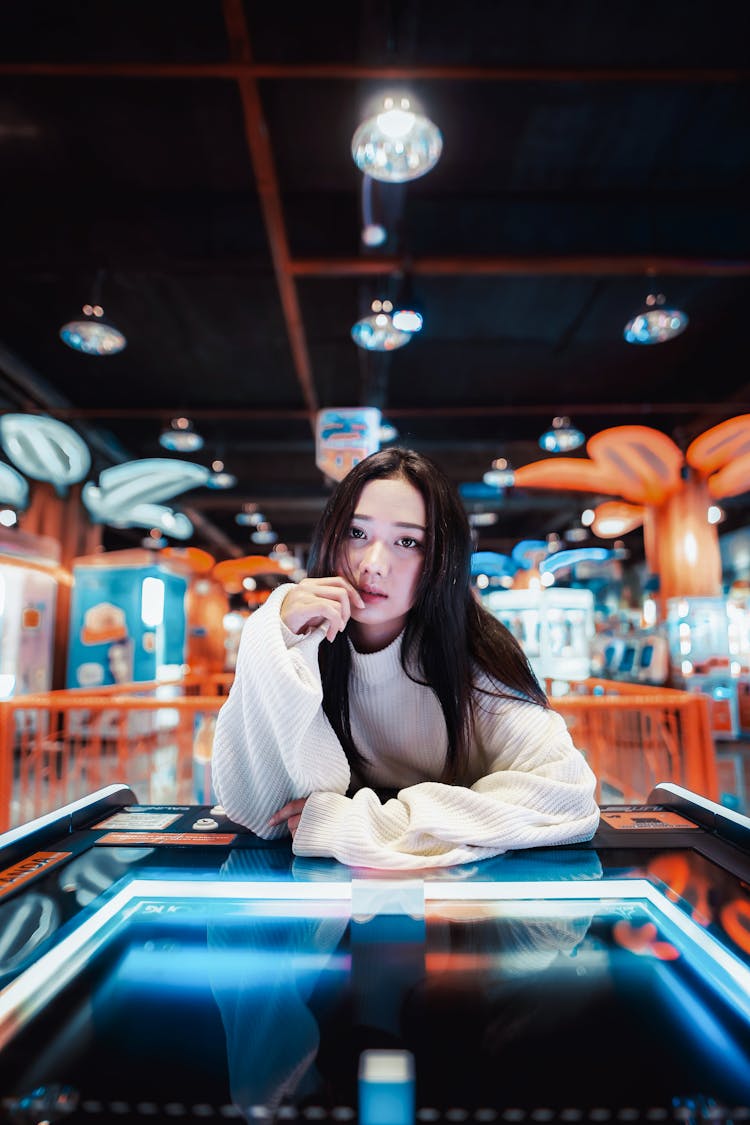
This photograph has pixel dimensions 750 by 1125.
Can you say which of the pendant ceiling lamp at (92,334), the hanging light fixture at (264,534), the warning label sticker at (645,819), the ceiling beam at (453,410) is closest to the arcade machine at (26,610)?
the ceiling beam at (453,410)

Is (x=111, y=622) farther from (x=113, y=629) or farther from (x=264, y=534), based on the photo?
(x=264, y=534)

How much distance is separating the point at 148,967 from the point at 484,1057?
35 cm

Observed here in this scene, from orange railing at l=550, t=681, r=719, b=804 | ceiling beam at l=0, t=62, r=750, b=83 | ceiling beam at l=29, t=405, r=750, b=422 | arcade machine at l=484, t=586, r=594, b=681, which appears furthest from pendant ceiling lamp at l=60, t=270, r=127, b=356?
arcade machine at l=484, t=586, r=594, b=681

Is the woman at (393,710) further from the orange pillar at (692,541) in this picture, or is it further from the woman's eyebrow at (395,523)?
the orange pillar at (692,541)

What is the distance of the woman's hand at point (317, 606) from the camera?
1092 millimetres

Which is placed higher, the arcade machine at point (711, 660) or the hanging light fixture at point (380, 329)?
the hanging light fixture at point (380, 329)

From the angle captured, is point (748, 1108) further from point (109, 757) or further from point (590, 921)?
point (109, 757)

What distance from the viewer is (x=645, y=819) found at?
1147 mm

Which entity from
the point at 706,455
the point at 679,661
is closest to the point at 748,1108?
the point at 706,455

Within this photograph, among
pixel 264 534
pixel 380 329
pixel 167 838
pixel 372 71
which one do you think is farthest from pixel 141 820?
pixel 264 534

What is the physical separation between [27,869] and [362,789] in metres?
0.52

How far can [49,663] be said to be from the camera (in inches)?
346

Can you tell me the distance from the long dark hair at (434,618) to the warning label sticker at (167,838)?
33 cm

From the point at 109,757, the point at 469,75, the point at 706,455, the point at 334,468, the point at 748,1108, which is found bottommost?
the point at 109,757
